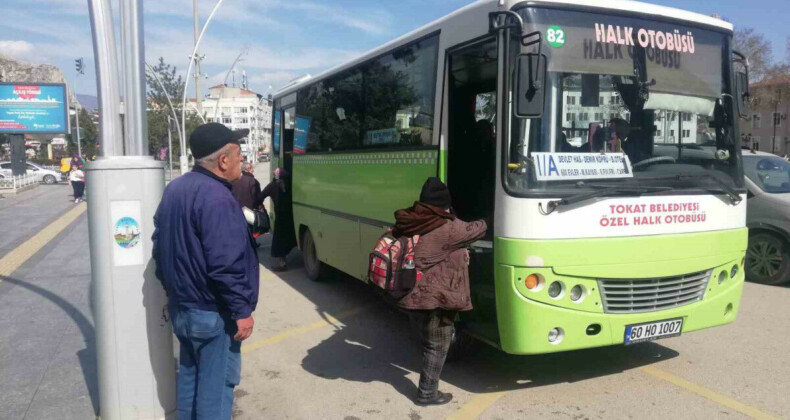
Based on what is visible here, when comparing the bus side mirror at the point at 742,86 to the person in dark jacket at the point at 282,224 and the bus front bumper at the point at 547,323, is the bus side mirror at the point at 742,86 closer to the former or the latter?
the bus front bumper at the point at 547,323

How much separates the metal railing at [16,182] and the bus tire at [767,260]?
27124 millimetres

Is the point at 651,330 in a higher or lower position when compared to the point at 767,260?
higher

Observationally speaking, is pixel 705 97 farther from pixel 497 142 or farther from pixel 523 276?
pixel 523 276

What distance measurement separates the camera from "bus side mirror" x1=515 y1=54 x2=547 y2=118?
4211 millimetres

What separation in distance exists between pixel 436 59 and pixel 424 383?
2.80 metres

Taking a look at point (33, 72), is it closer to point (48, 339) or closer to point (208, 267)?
point (48, 339)

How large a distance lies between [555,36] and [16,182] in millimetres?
29213

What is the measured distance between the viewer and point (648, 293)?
4676mm

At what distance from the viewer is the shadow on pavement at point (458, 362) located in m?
5.16

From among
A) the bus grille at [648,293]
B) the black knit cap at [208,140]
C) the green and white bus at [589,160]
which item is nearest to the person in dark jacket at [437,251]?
the green and white bus at [589,160]

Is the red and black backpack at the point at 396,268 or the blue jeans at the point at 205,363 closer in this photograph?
the blue jeans at the point at 205,363

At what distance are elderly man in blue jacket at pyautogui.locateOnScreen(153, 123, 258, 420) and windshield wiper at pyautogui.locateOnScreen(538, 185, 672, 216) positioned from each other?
209 cm

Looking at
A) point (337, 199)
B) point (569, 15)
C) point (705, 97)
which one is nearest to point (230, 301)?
point (569, 15)

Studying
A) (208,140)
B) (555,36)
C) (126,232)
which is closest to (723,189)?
(555,36)
